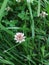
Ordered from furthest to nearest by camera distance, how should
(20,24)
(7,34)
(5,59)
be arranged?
(20,24)
(7,34)
(5,59)

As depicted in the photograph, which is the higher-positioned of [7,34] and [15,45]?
[7,34]

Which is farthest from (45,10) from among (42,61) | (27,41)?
(42,61)

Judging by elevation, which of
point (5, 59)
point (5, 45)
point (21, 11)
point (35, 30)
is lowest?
point (5, 59)

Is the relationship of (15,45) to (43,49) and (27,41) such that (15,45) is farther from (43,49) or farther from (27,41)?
(43,49)

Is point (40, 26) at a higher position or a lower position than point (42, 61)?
higher

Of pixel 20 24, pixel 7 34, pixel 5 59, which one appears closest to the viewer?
pixel 5 59

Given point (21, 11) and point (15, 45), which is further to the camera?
point (21, 11)

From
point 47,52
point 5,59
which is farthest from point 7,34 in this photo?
point 47,52

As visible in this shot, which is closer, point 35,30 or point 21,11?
point 35,30

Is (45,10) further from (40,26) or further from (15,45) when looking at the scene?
(15,45)
